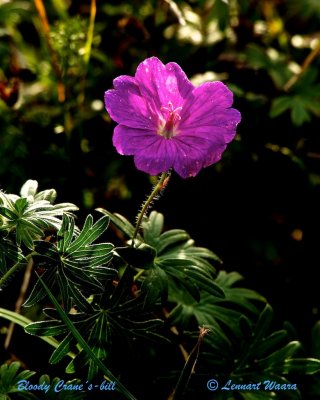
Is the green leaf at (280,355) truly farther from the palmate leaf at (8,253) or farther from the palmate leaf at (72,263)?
the palmate leaf at (8,253)

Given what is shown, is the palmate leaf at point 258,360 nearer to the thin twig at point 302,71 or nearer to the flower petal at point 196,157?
the flower petal at point 196,157

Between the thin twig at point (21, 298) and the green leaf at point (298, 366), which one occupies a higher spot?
the thin twig at point (21, 298)

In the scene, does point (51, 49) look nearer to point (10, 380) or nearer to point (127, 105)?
point (127, 105)

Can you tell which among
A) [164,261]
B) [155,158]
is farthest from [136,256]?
[155,158]

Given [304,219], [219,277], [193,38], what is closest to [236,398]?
[219,277]

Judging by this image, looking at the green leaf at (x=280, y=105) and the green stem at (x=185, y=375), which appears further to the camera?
the green leaf at (x=280, y=105)

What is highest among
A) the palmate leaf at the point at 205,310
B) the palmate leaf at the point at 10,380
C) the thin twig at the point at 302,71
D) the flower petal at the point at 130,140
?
the flower petal at the point at 130,140

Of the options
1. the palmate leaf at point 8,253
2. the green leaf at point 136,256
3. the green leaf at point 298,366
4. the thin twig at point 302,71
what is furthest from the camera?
the thin twig at point 302,71

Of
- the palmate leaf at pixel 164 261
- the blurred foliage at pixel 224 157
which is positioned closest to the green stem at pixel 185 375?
the palmate leaf at pixel 164 261

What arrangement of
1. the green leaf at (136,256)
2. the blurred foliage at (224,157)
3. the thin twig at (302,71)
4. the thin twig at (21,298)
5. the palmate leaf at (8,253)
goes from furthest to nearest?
the thin twig at (302,71), the blurred foliage at (224,157), the thin twig at (21,298), the green leaf at (136,256), the palmate leaf at (8,253)
